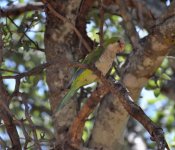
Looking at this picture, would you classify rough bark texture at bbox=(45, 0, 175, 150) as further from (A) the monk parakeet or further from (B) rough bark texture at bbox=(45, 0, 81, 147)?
(A) the monk parakeet

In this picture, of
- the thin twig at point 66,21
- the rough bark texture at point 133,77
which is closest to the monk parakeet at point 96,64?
the rough bark texture at point 133,77

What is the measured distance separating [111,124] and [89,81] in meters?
0.39

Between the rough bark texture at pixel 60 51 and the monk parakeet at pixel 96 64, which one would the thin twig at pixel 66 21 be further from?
the monk parakeet at pixel 96 64

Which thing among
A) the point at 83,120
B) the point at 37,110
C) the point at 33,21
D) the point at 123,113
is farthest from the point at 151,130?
the point at 37,110

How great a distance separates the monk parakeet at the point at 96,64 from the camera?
2.49 metres

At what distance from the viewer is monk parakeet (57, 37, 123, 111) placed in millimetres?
2490

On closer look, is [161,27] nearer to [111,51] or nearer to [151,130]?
[111,51]

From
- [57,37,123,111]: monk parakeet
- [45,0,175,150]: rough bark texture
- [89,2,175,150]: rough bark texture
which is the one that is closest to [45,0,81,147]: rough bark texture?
[45,0,175,150]: rough bark texture

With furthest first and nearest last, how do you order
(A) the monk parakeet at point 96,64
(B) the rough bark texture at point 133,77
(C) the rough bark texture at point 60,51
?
(C) the rough bark texture at point 60,51, (B) the rough bark texture at point 133,77, (A) the monk parakeet at point 96,64

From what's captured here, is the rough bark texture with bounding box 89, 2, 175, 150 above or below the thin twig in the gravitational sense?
below

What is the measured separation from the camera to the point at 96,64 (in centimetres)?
259

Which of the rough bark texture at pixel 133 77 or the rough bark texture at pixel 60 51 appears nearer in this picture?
the rough bark texture at pixel 133 77

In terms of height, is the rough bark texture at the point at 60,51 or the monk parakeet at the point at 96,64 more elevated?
the rough bark texture at the point at 60,51

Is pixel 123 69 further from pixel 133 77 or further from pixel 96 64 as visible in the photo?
pixel 96 64
